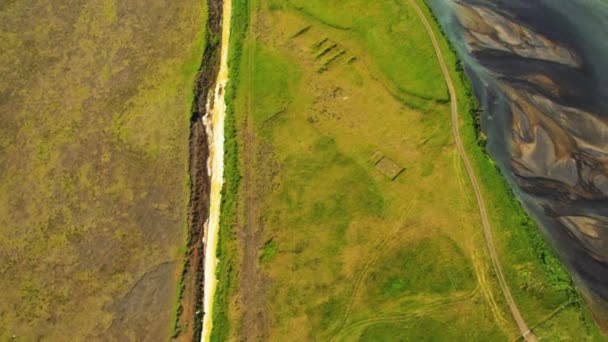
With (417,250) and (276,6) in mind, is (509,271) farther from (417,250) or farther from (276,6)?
(276,6)

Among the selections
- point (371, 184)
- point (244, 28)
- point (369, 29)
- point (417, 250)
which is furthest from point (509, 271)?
point (244, 28)

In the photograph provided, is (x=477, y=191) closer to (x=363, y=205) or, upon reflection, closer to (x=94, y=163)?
(x=363, y=205)

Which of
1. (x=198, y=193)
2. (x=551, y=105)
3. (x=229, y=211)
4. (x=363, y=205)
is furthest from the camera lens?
(x=551, y=105)

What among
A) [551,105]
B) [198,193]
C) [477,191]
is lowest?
[477,191]

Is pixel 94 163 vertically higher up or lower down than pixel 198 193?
higher up

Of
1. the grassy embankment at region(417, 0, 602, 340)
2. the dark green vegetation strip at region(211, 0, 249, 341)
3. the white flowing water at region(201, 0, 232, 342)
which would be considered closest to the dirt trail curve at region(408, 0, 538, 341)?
the grassy embankment at region(417, 0, 602, 340)

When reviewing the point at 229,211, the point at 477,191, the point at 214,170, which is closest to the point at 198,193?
the point at 214,170

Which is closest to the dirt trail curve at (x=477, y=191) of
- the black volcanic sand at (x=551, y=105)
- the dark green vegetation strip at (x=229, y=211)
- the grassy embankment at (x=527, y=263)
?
the grassy embankment at (x=527, y=263)
